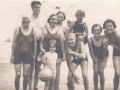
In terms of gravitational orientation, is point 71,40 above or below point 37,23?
below

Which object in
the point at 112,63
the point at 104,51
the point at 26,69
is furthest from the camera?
the point at 112,63

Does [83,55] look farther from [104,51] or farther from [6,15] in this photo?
[6,15]

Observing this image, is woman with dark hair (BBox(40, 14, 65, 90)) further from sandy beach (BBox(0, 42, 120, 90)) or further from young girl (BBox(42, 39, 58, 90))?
sandy beach (BBox(0, 42, 120, 90))

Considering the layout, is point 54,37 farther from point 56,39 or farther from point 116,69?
point 116,69

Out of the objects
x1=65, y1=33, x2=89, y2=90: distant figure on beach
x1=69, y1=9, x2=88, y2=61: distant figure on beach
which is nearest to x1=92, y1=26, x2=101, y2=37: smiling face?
x1=69, y1=9, x2=88, y2=61: distant figure on beach

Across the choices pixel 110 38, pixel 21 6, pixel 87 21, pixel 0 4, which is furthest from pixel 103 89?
pixel 0 4

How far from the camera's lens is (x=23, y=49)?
416 cm

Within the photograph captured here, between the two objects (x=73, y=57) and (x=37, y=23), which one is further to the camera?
(x=37, y=23)

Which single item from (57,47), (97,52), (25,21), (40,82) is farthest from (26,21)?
(97,52)

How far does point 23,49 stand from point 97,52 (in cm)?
168

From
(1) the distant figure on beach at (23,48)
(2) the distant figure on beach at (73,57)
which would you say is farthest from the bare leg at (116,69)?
(1) the distant figure on beach at (23,48)

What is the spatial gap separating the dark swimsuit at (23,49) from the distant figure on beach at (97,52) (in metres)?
1.38

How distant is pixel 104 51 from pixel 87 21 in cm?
93

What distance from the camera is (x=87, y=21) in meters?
4.95
